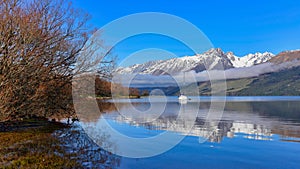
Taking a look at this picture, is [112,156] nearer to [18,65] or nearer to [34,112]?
[18,65]

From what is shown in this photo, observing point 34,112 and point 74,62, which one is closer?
point 34,112

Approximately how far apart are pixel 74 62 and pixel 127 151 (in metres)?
13.6

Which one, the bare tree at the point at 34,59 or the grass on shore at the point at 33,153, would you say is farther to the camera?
the bare tree at the point at 34,59

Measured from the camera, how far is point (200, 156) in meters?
15.2

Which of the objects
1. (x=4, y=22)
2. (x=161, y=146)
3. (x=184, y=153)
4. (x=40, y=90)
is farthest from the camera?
(x=40, y=90)

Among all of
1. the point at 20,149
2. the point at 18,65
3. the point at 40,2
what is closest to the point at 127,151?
the point at 20,149

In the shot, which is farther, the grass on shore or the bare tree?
the bare tree

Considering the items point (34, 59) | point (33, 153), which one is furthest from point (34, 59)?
point (33, 153)

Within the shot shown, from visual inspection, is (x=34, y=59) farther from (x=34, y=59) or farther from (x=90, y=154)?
(x=90, y=154)

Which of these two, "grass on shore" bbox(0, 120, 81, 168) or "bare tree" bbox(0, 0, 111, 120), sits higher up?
"bare tree" bbox(0, 0, 111, 120)

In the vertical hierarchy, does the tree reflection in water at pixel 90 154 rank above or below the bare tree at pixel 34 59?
below

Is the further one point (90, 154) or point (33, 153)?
point (90, 154)

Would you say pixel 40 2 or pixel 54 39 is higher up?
pixel 40 2

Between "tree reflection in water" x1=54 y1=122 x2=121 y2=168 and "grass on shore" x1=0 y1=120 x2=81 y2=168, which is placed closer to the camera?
"grass on shore" x1=0 y1=120 x2=81 y2=168
